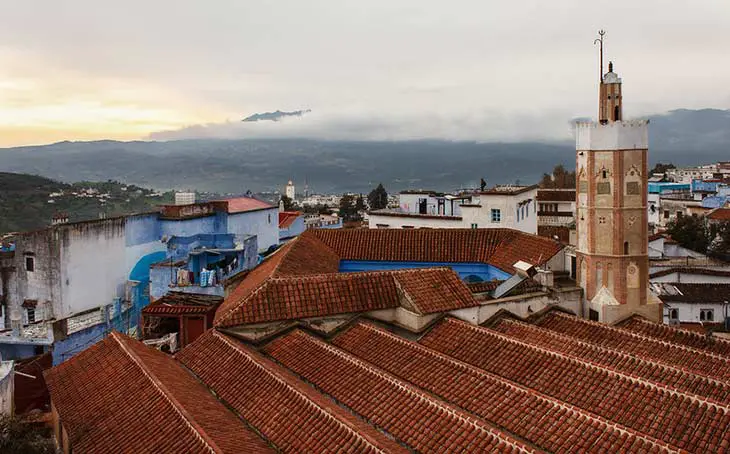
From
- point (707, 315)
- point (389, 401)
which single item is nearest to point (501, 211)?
point (707, 315)

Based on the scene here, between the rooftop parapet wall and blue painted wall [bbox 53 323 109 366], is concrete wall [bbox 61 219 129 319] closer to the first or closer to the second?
blue painted wall [bbox 53 323 109 366]

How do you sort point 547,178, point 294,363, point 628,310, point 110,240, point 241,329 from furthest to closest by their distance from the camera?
point 547,178 < point 110,240 < point 628,310 < point 241,329 < point 294,363

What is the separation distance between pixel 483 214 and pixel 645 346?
1885 centimetres

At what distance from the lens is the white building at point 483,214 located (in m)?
35.2

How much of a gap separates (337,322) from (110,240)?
48.9 feet

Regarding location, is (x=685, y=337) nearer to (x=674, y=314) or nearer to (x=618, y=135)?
(x=618, y=135)

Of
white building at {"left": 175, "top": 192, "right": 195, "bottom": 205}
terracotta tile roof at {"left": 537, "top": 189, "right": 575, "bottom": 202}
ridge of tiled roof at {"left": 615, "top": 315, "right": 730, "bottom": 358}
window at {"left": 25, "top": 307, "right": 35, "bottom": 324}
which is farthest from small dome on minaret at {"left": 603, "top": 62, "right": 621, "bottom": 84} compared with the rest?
terracotta tile roof at {"left": 537, "top": 189, "right": 575, "bottom": 202}

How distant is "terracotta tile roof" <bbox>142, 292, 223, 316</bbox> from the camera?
21.6 metres

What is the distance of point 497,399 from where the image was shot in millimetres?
12883

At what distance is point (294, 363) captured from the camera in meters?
15.8

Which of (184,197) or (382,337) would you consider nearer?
(382,337)

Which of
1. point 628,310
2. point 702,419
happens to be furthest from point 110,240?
point 702,419

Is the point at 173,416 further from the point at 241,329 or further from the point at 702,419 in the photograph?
the point at 702,419

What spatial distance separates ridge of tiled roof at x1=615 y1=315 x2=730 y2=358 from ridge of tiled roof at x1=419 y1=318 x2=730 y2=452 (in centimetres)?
487
